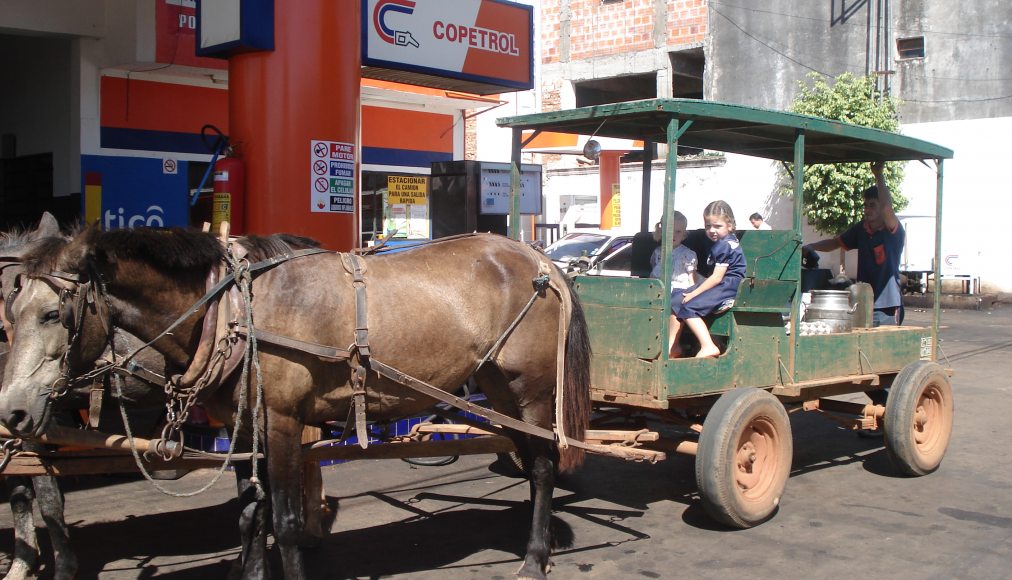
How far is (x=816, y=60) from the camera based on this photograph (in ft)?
77.0

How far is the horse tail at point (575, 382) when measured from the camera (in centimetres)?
497

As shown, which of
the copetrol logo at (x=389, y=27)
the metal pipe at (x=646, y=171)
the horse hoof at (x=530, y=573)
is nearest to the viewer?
the horse hoof at (x=530, y=573)

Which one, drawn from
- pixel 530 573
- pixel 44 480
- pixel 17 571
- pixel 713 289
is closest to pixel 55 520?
pixel 44 480

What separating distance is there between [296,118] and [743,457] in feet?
13.3

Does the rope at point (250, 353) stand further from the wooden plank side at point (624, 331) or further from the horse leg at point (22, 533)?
the wooden plank side at point (624, 331)

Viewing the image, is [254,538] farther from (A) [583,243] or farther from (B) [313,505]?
(A) [583,243]

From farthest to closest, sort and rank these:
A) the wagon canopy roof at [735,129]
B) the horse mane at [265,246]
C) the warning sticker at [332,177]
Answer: the warning sticker at [332,177] → the wagon canopy roof at [735,129] → the horse mane at [265,246]

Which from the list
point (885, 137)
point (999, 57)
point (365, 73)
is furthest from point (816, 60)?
point (885, 137)

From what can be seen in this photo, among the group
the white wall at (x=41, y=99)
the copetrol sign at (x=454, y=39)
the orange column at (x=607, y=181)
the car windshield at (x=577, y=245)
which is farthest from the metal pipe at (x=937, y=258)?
the orange column at (x=607, y=181)

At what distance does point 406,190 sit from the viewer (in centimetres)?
1008

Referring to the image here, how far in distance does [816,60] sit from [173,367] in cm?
2229

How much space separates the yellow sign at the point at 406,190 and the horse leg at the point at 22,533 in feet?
18.9

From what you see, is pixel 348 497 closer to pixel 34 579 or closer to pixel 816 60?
pixel 34 579

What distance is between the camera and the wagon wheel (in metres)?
5.27
